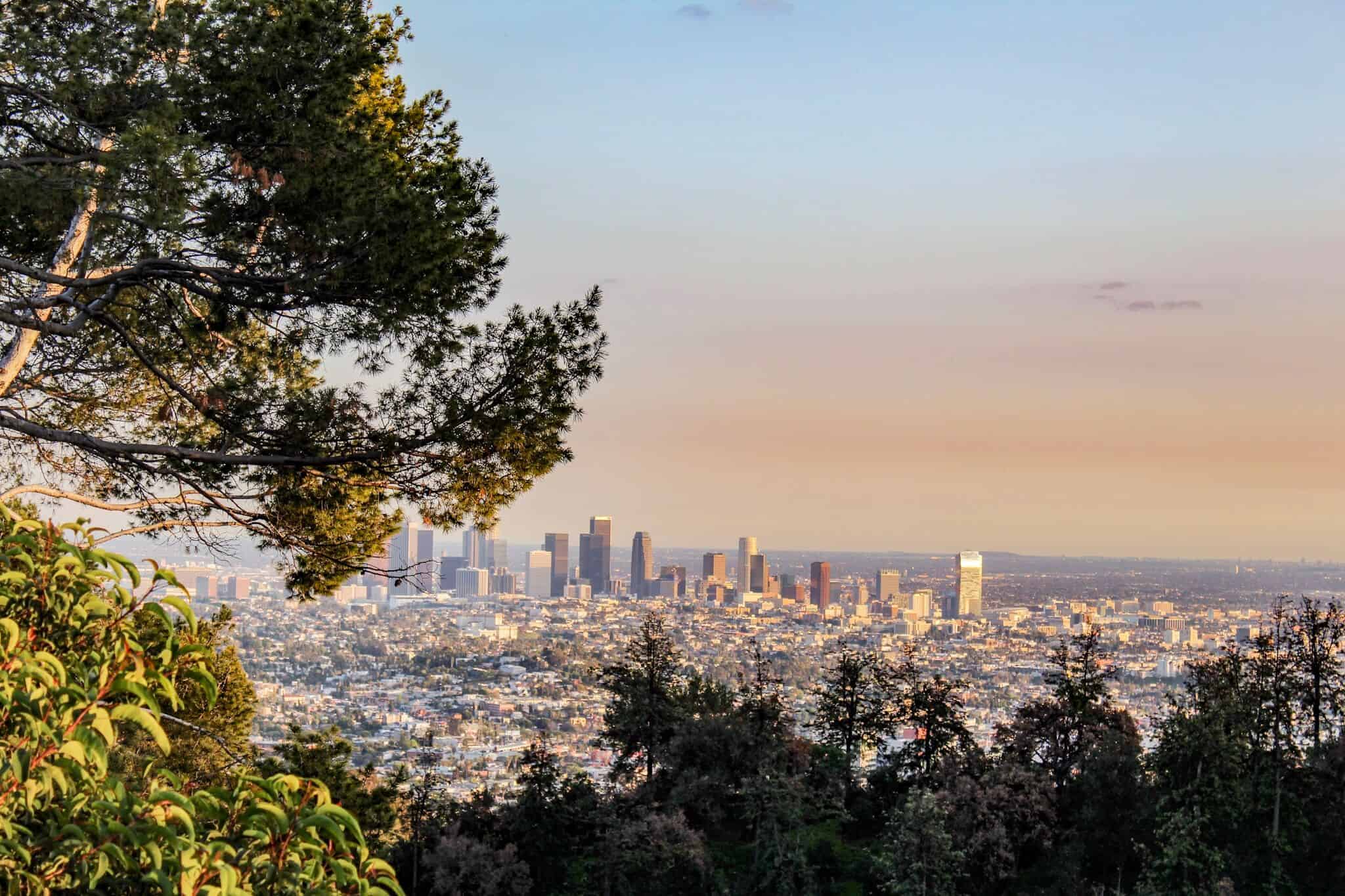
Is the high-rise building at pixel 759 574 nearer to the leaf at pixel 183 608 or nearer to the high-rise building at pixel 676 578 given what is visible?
→ the high-rise building at pixel 676 578

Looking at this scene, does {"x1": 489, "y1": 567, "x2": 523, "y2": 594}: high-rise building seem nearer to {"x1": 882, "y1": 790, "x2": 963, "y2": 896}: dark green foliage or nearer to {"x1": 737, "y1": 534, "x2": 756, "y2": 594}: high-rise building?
{"x1": 737, "y1": 534, "x2": 756, "y2": 594}: high-rise building

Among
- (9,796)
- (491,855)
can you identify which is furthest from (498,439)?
(491,855)

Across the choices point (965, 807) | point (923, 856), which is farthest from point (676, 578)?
point (923, 856)

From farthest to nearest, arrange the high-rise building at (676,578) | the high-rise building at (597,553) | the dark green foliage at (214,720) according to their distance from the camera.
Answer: the high-rise building at (597,553) → the high-rise building at (676,578) → the dark green foliage at (214,720)

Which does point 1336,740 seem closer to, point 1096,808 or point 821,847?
point 1096,808

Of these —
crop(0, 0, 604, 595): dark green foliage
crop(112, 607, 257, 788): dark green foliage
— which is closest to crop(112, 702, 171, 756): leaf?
crop(0, 0, 604, 595): dark green foliage

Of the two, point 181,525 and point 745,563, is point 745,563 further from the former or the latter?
point 181,525

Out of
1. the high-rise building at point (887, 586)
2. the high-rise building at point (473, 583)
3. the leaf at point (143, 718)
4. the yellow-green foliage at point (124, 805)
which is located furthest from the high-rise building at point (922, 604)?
the leaf at point (143, 718)
